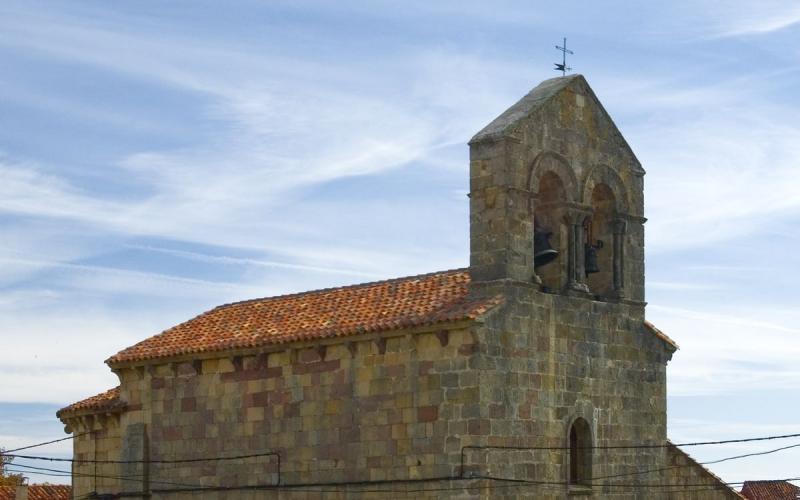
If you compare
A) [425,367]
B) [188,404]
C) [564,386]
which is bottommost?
[188,404]

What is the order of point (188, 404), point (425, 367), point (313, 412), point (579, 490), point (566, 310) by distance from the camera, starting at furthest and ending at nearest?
point (188, 404) → point (313, 412) → point (566, 310) → point (579, 490) → point (425, 367)

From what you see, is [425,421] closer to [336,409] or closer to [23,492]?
[336,409]

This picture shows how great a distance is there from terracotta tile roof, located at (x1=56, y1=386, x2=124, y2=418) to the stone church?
0.20 meters

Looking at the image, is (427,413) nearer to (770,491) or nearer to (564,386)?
(564,386)

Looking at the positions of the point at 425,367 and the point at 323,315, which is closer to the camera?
the point at 425,367

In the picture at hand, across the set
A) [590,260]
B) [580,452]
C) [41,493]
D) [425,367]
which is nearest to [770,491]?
[41,493]

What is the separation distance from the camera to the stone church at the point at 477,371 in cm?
2659

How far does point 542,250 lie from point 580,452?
3.79 meters

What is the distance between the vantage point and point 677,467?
100 feet

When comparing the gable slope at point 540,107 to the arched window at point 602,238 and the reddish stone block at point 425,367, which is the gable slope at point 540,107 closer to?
the arched window at point 602,238

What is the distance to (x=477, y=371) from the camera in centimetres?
2605

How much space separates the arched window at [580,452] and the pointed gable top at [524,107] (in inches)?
215

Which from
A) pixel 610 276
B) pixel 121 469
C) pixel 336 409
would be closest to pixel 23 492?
pixel 121 469

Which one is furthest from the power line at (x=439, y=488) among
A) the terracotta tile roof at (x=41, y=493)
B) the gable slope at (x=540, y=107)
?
the terracotta tile roof at (x=41, y=493)
